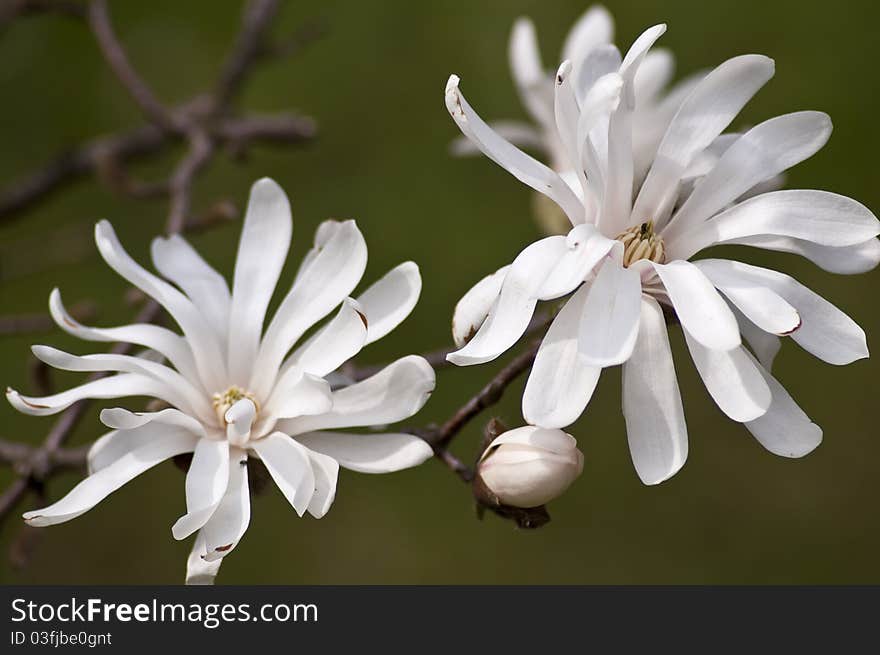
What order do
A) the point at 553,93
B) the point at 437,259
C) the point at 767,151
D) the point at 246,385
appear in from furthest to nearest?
1. the point at 437,259
2. the point at 553,93
3. the point at 246,385
4. the point at 767,151

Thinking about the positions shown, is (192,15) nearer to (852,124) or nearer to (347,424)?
(852,124)

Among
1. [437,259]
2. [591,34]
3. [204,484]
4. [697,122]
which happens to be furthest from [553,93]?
[437,259]

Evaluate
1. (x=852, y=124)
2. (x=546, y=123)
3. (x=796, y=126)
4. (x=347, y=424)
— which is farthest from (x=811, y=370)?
(x=347, y=424)

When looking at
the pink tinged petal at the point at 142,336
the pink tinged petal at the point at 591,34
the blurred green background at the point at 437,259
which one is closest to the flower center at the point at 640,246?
the pink tinged petal at the point at 142,336

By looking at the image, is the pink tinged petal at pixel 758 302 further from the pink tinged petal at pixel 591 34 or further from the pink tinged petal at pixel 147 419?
the pink tinged petal at pixel 591 34

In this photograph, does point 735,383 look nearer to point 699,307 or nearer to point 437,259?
point 699,307

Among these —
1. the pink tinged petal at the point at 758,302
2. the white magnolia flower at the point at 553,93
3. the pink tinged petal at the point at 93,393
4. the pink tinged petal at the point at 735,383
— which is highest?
the white magnolia flower at the point at 553,93

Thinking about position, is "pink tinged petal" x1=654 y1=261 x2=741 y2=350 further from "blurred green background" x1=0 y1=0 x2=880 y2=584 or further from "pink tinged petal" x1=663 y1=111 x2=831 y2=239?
"blurred green background" x1=0 y1=0 x2=880 y2=584
